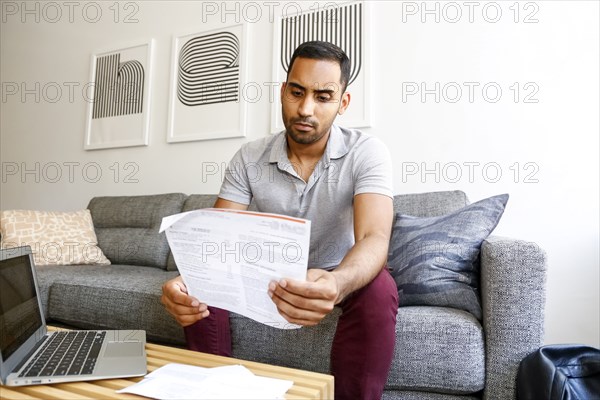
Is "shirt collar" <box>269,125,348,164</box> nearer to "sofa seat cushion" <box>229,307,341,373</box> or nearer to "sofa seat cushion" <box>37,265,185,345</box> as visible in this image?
"sofa seat cushion" <box>229,307,341,373</box>

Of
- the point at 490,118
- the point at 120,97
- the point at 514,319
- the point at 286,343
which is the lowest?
the point at 286,343

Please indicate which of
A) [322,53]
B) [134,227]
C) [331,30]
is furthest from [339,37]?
[134,227]

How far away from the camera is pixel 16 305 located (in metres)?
0.82

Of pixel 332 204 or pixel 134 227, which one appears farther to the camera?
pixel 134 227

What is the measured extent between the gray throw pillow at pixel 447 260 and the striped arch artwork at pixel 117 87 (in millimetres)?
1968

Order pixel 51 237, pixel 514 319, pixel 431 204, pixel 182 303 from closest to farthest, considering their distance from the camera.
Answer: pixel 182 303, pixel 514 319, pixel 431 204, pixel 51 237

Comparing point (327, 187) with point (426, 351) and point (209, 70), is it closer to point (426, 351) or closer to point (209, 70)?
point (426, 351)

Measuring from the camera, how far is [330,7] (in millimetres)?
2121

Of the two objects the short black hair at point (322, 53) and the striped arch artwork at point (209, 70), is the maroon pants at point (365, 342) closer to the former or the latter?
the short black hair at point (322, 53)

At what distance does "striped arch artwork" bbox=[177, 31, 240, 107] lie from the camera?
233cm

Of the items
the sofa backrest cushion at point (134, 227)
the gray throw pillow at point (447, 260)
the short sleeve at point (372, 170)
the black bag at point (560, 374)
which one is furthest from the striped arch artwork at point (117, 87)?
the black bag at point (560, 374)

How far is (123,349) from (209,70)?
1887mm

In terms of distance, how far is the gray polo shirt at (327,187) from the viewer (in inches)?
45.8

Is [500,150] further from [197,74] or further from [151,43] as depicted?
[151,43]
